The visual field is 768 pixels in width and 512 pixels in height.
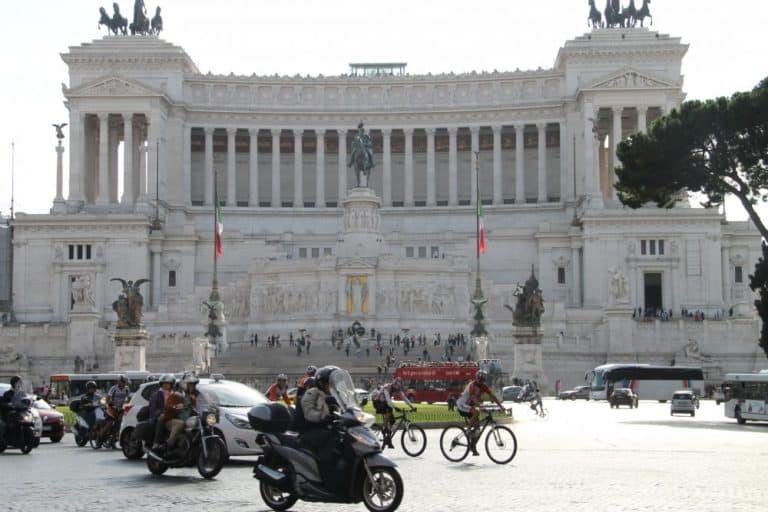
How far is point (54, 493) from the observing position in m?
20.9

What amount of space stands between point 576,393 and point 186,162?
52424 mm

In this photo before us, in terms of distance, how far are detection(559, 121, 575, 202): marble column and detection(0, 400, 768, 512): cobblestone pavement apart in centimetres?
7570

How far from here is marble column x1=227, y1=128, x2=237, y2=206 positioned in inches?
4471

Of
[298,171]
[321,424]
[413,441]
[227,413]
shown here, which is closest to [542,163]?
[298,171]

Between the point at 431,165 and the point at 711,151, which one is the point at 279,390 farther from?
the point at 431,165

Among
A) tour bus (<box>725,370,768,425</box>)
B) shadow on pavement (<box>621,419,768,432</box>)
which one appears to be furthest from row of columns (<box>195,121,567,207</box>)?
shadow on pavement (<box>621,419,768,432</box>)

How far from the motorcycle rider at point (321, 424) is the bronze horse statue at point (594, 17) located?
9940 centimetres

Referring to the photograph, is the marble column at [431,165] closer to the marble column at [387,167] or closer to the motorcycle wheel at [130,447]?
the marble column at [387,167]

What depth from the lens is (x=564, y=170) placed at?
110812 millimetres

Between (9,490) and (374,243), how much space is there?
240 ft

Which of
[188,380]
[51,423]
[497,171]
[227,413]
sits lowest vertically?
[51,423]

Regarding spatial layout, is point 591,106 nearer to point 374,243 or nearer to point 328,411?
point 374,243

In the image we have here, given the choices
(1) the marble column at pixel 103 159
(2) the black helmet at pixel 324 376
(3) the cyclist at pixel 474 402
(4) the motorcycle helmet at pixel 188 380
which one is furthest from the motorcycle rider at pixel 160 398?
(1) the marble column at pixel 103 159

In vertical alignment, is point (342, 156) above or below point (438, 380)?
above
